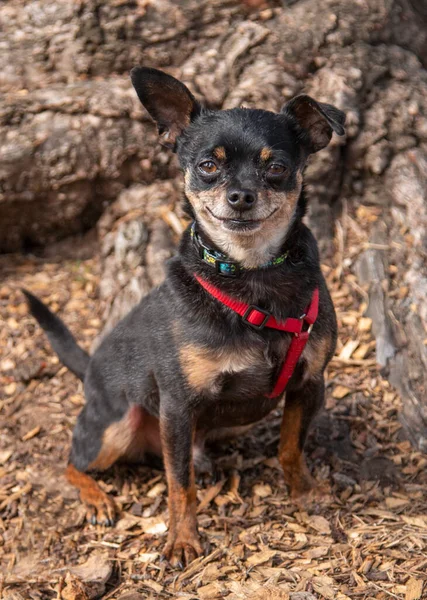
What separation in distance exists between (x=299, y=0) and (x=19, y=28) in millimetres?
2104

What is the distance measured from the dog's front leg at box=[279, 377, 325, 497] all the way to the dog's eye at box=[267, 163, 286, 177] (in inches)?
40.9

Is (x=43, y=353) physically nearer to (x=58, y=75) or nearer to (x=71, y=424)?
(x=71, y=424)

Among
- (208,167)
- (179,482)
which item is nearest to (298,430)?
(179,482)

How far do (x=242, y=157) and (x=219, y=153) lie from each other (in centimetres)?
10

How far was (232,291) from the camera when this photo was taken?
322 cm

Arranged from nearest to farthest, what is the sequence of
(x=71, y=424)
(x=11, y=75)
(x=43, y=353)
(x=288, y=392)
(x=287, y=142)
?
(x=287, y=142) → (x=288, y=392) → (x=71, y=424) → (x=43, y=353) → (x=11, y=75)

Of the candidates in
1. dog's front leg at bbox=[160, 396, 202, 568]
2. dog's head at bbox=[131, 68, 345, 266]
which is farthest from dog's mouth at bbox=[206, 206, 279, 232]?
dog's front leg at bbox=[160, 396, 202, 568]

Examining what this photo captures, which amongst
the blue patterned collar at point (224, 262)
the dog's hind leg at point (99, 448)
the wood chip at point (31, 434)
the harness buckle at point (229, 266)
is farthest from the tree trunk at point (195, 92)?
the harness buckle at point (229, 266)

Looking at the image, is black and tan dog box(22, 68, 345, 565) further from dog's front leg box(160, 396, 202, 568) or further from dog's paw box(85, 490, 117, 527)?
dog's paw box(85, 490, 117, 527)

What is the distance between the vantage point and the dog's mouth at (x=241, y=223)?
9.99 feet

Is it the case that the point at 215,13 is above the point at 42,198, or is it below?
above

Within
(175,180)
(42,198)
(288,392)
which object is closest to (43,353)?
(42,198)

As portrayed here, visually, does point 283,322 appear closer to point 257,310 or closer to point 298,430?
point 257,310

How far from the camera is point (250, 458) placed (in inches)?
163
